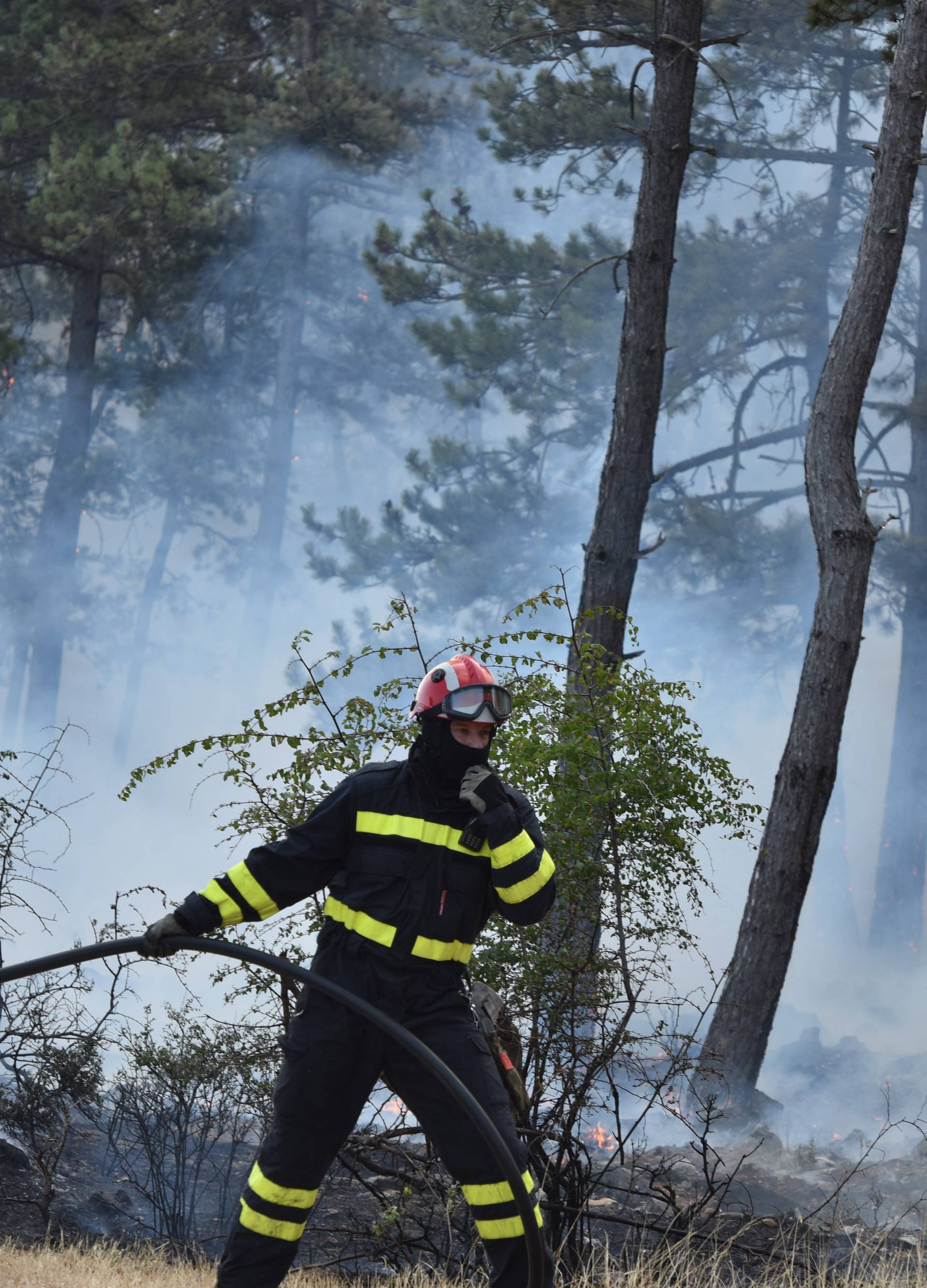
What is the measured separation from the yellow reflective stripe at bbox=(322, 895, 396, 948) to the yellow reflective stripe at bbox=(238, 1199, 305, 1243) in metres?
0.77

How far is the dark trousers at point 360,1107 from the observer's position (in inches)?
128

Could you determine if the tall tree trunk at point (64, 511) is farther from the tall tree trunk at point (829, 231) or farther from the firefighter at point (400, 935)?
the firefighter at point (400, 935)

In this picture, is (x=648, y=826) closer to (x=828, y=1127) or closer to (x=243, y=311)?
(x=828, y=1127)

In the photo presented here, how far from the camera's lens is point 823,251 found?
17594 millimetres

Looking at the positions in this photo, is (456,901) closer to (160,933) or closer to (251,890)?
(251,890)

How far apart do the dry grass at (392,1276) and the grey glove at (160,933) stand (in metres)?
1.68

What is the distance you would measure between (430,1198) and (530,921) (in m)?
2.41

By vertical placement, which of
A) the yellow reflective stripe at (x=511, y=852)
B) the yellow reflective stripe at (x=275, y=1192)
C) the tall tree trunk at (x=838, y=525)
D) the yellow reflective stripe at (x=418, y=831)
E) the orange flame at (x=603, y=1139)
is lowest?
the yellow reflective stripe at (x=275, y=1192)

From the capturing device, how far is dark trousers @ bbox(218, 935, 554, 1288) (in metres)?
3.24

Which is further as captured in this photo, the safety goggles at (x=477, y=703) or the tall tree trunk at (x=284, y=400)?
the tall tree trunk at (x=284, y=400)

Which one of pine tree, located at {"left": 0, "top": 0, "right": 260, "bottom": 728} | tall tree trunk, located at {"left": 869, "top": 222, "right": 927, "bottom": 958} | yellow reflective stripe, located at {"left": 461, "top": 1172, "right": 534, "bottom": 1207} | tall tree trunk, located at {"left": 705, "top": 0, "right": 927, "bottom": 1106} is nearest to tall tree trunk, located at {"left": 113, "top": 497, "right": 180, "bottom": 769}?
pine tree, located at {"left": 0, "top": 0, "right": 260, "bottom": 728}

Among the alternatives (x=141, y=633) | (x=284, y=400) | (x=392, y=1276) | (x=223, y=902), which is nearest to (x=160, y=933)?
(x=223, y=902)

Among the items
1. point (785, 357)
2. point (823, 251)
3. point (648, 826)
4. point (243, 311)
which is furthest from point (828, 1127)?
point (243, 311)

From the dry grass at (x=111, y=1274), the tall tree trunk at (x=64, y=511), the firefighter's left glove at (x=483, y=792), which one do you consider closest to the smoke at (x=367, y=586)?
the tall tree trunk at (x=64, y=511)
